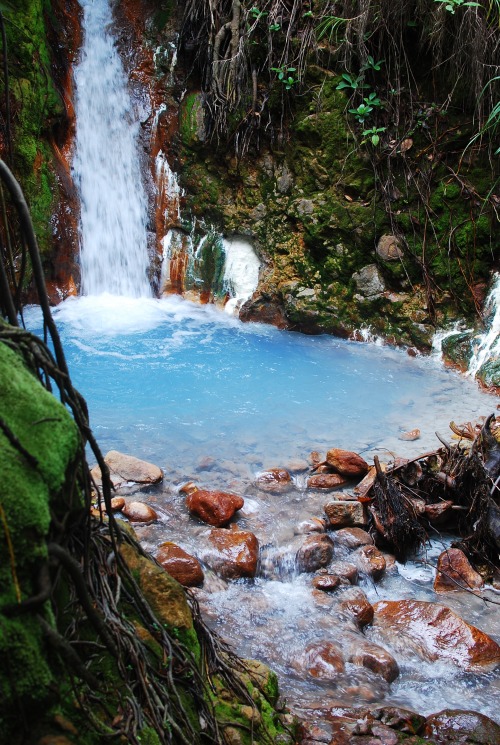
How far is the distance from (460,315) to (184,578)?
4454mm

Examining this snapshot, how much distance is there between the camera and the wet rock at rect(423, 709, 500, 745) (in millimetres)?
2051

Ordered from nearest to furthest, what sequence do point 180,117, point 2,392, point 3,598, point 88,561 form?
1. point 3,598
2. point 2,392
3. point 88,561
4. point 180,117

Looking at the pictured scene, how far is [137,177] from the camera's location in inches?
317

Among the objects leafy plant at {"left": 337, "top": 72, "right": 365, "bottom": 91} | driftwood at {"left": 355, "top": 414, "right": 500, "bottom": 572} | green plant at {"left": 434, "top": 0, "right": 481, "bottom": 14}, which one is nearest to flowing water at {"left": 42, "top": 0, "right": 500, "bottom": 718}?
driftwood at {"left": 355, "top": 414, "right": 500, "bottom": 572}

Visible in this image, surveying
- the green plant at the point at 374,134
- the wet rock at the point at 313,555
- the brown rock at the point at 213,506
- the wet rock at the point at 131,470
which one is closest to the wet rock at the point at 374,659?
the wet rock at the point at 313,555

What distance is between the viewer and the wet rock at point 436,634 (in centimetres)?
263

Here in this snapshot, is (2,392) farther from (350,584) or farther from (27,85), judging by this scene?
(27,85)

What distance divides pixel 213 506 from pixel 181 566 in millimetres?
583

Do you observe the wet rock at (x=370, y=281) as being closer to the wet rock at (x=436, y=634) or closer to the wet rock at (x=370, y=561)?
the wet rock at (x=370, y=561)

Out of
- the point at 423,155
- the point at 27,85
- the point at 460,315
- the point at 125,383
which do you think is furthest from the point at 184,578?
the point at 27,85

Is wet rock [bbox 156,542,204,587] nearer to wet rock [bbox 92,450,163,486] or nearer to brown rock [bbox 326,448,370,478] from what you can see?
wet rock [bbox 92,450,163,486]

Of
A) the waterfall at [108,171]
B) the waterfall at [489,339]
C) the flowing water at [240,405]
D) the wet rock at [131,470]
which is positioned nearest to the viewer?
the flowing water at [240,405]

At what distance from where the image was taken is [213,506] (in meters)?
3.49

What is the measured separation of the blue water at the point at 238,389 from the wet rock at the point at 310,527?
0.78m
